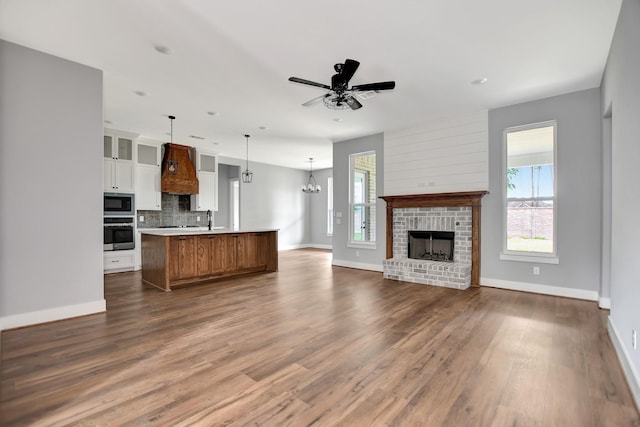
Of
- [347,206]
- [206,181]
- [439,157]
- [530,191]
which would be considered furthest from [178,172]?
[530,191]

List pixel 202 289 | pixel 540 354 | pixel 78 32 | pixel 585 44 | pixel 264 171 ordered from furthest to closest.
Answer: pixel 264 171 → pixel 202 289 → pixel 585 44 → pixel 78 32 → pixel 540 354

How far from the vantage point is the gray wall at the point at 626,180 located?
7.03 feet

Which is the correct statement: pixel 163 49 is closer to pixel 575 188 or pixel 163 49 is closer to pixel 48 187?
pixel 48 187

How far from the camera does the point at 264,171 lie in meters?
10.1

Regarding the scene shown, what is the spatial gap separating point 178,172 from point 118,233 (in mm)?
1812

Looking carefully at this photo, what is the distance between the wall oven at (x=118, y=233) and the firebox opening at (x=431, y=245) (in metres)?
5.86

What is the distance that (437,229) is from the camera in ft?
18.6

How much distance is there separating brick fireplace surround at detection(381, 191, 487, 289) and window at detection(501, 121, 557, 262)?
478 mm

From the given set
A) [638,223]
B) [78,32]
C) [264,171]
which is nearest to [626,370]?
[638,223]

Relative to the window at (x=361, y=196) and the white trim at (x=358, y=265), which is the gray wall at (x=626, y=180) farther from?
the window at (x=361, y=196)

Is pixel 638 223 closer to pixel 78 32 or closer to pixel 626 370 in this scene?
pixel 626 370

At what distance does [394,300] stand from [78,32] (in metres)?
4.69

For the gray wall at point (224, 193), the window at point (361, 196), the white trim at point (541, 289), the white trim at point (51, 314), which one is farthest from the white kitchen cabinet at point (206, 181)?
the white trim at point (541, 289)

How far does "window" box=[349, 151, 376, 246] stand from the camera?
7.02m
